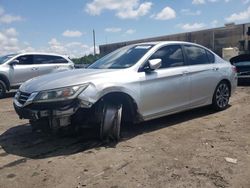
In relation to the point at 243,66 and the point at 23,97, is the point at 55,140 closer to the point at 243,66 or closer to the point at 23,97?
the point at 23,97

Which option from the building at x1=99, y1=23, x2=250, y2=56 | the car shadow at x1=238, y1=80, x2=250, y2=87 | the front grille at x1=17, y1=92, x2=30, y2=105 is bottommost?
the car shadow at x1=238, y1=80, x2=250, y2=87

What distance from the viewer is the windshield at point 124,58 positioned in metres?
6.03

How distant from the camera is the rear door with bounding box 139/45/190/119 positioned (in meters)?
5.87

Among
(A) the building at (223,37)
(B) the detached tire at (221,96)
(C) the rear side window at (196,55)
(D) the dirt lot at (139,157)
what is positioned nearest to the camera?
(D) the dirt lot at (139,157)

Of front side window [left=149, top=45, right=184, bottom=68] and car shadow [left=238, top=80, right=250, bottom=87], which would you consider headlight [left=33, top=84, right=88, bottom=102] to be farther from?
car shadow [left=238, top=80, right=250, bottom=87]

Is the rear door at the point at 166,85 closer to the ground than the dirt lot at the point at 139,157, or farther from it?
farther from it

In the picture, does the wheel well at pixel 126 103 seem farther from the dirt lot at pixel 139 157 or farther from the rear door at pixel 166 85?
the dirt lot at pixel 139 157

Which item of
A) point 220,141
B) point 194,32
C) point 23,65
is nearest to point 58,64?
point 23,65

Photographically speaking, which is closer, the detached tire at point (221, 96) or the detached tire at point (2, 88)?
the detached tire at point (221, 96)

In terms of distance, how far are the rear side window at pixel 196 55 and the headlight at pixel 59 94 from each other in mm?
2717

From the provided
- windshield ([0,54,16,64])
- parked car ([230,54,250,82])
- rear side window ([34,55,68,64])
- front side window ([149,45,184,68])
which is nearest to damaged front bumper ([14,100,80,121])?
front side window ([149,45,184,68])

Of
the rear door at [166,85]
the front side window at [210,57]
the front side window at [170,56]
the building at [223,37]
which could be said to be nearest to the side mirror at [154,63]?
the rear door at [166,85]

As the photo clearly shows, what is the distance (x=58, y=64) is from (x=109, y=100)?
8.70 meters

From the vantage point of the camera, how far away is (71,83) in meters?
5.12
